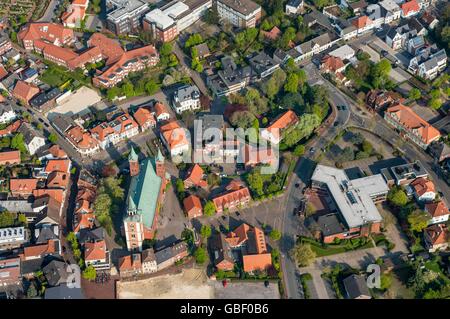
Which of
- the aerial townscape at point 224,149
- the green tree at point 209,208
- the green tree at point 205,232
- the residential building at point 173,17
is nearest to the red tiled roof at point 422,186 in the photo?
the aerial townscape at point 224,149

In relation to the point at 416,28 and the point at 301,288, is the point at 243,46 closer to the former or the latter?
the point at 416,28

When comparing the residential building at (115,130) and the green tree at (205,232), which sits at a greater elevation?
the residential building at (115,130)

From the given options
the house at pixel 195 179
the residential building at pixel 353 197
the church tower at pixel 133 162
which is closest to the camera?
the residential building at pixel 353 197

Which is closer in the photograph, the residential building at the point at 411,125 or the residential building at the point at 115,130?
the residential building at the point at 411,125

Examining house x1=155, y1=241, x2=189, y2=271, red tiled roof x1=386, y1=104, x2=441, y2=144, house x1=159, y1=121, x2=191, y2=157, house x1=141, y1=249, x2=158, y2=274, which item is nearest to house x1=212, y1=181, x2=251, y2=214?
house x1=155, y1=241, x2=189, y2=271

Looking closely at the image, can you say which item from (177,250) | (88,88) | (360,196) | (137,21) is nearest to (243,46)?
(137,21)

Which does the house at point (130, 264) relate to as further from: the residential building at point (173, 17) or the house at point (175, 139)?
the residential building at point (173, 17)

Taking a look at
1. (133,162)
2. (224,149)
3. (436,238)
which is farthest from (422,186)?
(133,162)
